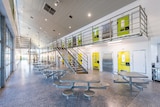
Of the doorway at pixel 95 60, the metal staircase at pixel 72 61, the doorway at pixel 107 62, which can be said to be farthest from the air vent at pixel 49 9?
the doorway at pixel 107 62

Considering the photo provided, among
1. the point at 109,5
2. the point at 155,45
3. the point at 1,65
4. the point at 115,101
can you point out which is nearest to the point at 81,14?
the point at 109,5

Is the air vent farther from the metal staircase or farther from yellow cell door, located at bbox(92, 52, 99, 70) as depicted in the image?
yellow cell door, located at bbox(92, 52, 99, 70)

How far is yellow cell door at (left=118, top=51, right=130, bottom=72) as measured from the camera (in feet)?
21.5

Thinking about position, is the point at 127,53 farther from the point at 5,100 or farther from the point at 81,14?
the point at 5,100

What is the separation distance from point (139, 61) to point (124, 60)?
0.97m

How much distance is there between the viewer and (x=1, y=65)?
4680 millimetres

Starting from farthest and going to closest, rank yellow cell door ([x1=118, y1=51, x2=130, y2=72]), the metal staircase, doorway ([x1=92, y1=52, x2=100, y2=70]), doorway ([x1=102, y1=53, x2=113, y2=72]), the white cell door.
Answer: doorway ([x1=92, y1=52, x2=100, y2=70])
doorway ([x1=102, y1=53, x2=113, y2=72])
yellow cell door ([x1=118, y1=51, x2=130, y2=72])
the metal staircase
the white cell door

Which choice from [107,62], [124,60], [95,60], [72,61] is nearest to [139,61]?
[124,60]

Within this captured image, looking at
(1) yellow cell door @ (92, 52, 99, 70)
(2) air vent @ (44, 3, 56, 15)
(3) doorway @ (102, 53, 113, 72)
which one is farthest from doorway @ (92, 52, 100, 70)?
(2) air vent @ (44, 3, 56, 15)

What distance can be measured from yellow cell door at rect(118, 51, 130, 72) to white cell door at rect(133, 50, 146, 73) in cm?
43

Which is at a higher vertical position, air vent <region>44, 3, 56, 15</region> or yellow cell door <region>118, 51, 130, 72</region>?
air vent <region>44, 3, 56, 15</region>

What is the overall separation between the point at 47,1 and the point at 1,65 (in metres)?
5.02

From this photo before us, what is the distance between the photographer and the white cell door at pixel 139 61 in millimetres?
5736

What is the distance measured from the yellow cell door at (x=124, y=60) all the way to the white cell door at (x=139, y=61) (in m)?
0.43
